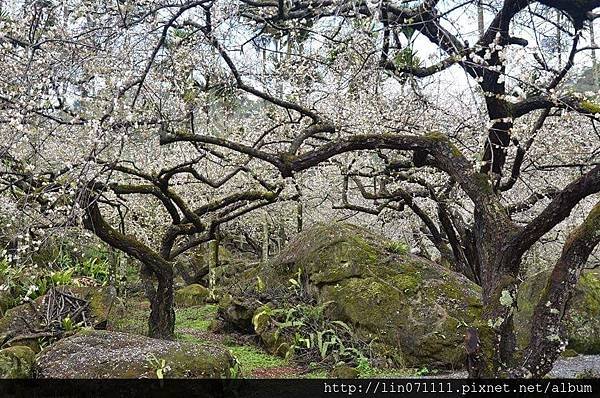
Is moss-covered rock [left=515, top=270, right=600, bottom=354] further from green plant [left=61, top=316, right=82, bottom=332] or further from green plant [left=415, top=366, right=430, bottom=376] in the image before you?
green plant [left=61, top=316, right=82, bottom=332]

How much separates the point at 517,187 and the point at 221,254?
1115 centimetres

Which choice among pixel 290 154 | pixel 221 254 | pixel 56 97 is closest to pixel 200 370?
pixel 290 154

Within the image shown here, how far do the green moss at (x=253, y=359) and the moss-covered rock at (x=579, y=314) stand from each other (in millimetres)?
3811

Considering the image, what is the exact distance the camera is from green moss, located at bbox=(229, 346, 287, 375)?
8039 mm

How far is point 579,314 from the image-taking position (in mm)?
8719

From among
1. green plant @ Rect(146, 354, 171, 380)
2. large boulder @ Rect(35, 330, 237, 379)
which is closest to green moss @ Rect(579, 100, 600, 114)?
large boulder @ Rect(35, 330, 237, 379)

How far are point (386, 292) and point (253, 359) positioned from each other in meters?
2.41

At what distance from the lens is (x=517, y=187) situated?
12336mm

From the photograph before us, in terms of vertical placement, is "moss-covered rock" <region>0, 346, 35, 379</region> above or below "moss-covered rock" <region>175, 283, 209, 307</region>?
below

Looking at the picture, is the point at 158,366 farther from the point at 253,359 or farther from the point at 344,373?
the point at 253,359

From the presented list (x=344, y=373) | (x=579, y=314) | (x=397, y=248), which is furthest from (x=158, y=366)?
(x=579, y=314)

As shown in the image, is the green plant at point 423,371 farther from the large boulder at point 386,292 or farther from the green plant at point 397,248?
the green plant at point 397,248

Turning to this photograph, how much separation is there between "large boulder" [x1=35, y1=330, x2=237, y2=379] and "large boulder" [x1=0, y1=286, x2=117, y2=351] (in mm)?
1858

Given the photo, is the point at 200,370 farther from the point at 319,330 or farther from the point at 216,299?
the point at 216,299
